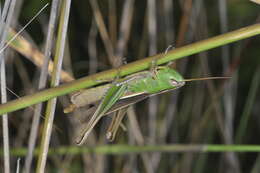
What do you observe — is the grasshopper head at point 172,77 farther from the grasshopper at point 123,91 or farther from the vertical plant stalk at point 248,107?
the vertical plant stalk at point 248,107

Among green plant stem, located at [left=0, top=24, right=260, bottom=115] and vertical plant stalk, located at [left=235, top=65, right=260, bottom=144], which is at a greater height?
vertical plant stalk, located at [left=235, top=65, right=260, bottom=144]

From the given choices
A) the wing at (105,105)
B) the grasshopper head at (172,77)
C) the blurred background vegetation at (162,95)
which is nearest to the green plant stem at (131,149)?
the blurred background vegetation at (162,95)

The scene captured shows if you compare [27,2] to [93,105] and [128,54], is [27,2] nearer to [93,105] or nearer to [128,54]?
[128,54]

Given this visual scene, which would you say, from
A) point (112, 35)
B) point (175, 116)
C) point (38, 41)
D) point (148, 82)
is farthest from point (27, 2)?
point (148, 82)

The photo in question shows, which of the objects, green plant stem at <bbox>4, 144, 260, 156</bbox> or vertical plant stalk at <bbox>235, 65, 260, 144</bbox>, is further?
vertical plant stalk at <bbox>235, 65, 260, 144</bbox>

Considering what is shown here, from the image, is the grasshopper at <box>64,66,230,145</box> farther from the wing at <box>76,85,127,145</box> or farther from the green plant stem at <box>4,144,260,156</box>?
the green plant stem at <box>4,144,260,156</box>

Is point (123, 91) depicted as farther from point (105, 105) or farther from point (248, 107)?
point (248, 107)

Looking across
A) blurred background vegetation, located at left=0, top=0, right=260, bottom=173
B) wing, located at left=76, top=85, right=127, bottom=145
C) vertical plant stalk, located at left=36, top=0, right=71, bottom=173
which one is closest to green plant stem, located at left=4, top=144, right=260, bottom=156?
blurred background vegetation, located at left=0, top=0, right=260, bottom=173

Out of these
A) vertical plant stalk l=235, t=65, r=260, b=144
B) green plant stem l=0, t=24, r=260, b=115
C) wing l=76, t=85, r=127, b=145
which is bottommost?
green plant stem l=0, t=24, r=260, b=115
